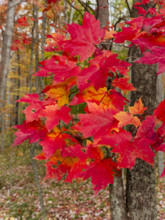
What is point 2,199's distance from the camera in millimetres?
4777

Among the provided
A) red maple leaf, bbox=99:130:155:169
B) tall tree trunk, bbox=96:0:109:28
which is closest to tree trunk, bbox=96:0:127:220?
tall tree trunk, bbox=96:0:109:28

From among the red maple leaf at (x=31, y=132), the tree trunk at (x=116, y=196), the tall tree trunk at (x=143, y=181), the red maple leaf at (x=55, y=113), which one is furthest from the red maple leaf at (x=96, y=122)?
the tall tree trunk at (x=143, y=181)

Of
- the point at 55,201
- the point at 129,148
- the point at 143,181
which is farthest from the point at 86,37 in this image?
the point at 55,201

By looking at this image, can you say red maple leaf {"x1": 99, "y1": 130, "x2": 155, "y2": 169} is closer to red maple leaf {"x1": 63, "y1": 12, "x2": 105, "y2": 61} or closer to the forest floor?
red maple leaf {"x1": 63, "y1": 12, "x2": 105, "y2": 61}

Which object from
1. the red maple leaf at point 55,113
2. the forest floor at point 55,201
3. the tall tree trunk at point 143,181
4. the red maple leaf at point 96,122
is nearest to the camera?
the red maple leaf at point 96,122

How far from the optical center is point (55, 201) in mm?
4477

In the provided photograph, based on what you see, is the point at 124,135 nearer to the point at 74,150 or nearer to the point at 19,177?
the point at 74,150

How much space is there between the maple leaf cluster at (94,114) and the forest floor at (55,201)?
2992 millimetres

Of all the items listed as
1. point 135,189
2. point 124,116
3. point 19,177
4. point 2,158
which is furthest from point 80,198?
point 2,158

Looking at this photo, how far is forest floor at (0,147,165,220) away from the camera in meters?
3.79

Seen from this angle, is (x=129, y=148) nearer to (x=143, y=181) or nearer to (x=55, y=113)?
(x=55, y=113)

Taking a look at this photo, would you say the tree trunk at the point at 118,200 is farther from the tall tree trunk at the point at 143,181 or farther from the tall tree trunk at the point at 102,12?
the tall tree trunk at the point at 102,12

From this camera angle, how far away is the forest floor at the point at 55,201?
149 inches

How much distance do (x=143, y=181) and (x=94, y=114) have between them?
131 centimetres
